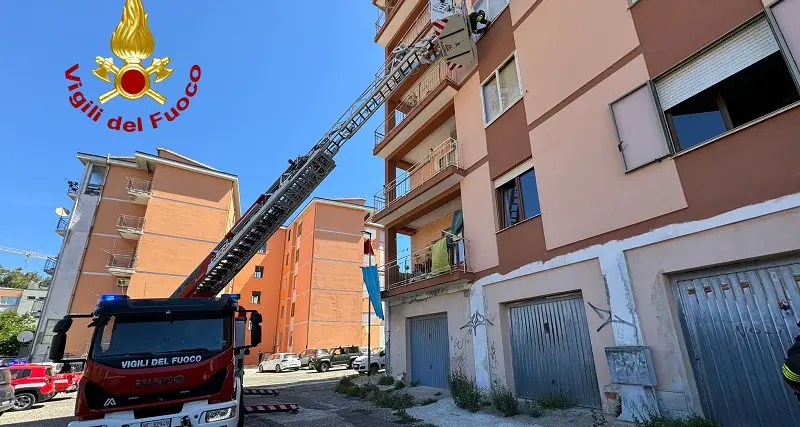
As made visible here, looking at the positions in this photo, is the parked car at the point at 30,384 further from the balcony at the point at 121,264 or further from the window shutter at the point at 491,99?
the window shutter at the point at 491,99

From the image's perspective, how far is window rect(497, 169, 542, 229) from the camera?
9.57 meters

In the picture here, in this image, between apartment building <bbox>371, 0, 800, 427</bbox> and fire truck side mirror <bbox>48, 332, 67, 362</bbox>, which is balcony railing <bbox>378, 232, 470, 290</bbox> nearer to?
apartment building <bbox>371, 0, 800, 427</bbox>

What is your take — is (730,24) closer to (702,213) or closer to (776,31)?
(776,31)

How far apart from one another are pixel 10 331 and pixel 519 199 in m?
42.2

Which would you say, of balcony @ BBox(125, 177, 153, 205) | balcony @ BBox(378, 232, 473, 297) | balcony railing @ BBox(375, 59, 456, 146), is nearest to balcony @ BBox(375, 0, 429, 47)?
balcony railing @ BBox(375, 59, 456, 146)

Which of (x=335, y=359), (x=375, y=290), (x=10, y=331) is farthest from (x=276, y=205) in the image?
(x=10, y=331)

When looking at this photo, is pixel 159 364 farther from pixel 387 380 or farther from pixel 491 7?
pixel 491 7

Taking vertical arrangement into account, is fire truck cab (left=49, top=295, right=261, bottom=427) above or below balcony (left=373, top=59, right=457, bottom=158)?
below

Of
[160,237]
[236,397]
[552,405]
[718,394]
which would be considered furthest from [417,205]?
[160,237]

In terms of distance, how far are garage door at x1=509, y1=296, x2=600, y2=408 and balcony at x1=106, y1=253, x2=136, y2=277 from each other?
28.8m

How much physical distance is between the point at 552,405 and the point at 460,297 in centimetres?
406

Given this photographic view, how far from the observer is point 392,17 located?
1775cm

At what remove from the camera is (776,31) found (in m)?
5.34

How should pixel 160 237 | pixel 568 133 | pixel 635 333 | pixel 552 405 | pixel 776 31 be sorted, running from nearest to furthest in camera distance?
pixel 776 31
pixel 635 333
pixel 552 405
pixel 568 133
pixel 160 237
